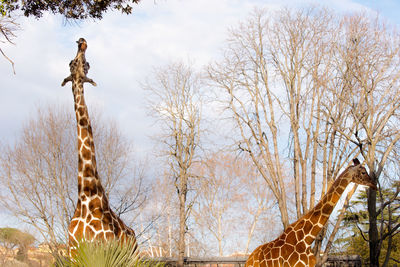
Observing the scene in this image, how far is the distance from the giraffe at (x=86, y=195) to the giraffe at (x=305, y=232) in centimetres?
299

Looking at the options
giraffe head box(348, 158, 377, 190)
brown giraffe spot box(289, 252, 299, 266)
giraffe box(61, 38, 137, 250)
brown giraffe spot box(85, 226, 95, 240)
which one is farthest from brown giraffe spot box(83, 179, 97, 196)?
giraffe head box(348, 158, 377, 190)

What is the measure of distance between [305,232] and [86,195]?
14.7ft

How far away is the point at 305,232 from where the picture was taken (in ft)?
29.4

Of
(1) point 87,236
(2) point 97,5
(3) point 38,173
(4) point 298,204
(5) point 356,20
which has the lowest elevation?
(1) point 87,236

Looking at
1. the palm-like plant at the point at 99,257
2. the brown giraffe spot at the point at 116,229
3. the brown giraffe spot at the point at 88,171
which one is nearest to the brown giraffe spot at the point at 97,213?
the brown giraffe spot at the point at 116,229

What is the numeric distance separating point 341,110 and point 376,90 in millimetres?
1257

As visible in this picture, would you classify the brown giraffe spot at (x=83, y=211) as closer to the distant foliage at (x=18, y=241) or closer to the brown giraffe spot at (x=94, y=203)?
the brown giraffe spot at (x=94, y=203)

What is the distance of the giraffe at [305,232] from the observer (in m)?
8.87

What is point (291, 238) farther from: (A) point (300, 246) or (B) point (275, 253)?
(B) point (275, 253)

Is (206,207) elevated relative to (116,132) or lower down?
lower down

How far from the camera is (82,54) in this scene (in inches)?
346

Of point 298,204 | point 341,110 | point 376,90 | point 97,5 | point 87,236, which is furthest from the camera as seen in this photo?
point 298,204

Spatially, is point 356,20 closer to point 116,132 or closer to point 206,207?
point 116,132

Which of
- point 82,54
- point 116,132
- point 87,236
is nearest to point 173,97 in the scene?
point 116,132
